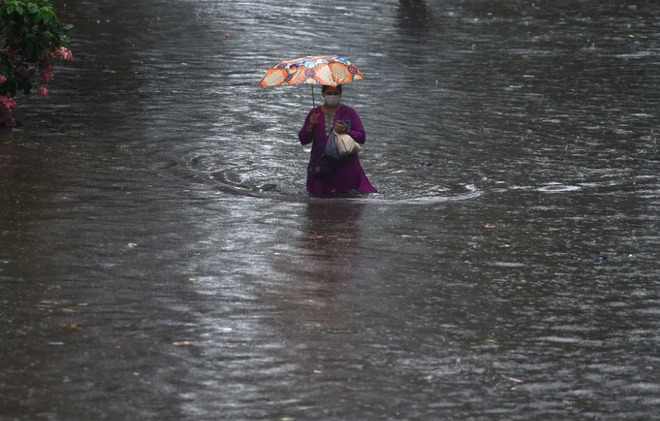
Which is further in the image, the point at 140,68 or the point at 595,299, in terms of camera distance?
the point at 140,68

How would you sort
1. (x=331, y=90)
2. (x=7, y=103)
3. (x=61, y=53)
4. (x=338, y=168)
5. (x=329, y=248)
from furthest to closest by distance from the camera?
(x=61, y=53)
(x=7, y=103)
(x=338, y=168)
(x=331, y=90)
(x=329, y=248)

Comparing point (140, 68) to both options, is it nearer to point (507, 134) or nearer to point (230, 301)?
point (507, 134)

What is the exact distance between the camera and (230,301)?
7.91m

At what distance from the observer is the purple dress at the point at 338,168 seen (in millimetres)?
11039

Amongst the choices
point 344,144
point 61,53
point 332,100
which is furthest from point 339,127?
point 61,53

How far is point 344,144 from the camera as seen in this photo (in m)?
10.8

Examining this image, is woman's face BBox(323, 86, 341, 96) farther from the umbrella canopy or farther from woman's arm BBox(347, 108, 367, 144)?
woman's arm BBox(347, 108, 367, 144)

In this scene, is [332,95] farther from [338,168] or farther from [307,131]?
[338,168]

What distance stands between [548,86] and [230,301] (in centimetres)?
964

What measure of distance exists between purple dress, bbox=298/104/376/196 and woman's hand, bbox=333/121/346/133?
0.16m

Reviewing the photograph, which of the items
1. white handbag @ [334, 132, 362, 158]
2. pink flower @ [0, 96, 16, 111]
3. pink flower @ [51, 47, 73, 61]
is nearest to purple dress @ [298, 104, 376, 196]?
white handbag @ [334, 132, 362, 158]

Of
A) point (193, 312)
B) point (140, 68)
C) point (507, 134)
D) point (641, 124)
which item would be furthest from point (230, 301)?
point (140, 68)

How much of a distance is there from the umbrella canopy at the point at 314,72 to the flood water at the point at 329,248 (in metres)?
0.99

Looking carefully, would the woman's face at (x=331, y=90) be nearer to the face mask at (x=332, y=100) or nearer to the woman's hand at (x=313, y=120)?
the face mask at (x=332, y=100)
